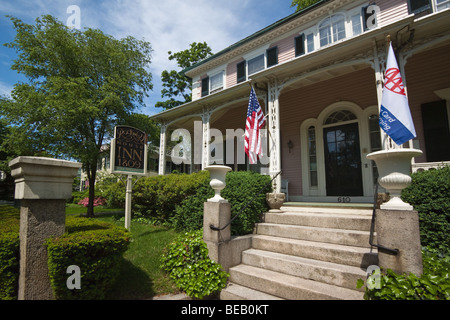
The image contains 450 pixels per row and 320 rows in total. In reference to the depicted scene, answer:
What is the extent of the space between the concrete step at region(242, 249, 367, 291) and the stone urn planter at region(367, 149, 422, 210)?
98cm

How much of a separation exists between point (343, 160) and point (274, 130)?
2754 millimetres

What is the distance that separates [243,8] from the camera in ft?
26.2

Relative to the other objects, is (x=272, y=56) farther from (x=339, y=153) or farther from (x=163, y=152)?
(x=163, y=152)

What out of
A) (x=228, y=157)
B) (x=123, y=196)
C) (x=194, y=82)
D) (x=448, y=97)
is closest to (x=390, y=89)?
(x=448, y=97)

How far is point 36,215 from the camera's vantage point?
2420mm

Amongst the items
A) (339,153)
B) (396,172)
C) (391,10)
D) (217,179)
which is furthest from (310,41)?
(396,172)

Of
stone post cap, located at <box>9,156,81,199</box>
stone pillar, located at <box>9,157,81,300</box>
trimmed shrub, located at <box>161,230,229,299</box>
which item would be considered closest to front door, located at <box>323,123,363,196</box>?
trimmed shrub, located at <box>161,230,229,299</box>

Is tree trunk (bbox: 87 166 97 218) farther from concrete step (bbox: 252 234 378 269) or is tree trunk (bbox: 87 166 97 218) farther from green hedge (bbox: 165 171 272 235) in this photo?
concrete step (bbox: 252 234 378 269)

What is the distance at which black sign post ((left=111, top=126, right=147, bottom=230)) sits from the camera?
16.2 feet

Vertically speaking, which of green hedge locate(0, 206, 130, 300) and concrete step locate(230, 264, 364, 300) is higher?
green hedge locate(0, 206, 130, 300)

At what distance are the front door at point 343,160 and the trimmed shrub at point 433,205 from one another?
339cm
